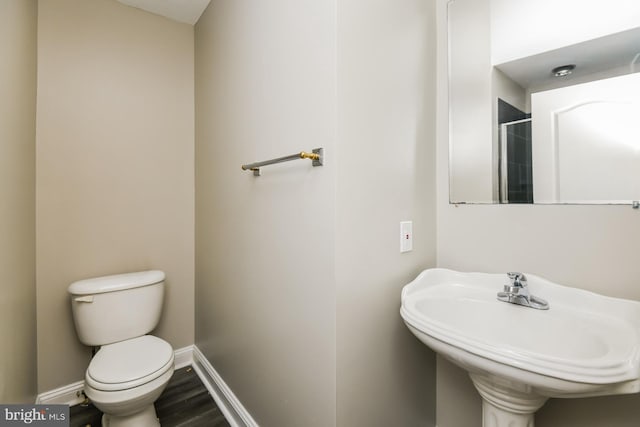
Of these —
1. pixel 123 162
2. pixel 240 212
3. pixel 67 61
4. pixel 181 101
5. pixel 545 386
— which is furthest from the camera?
pixel 181 101

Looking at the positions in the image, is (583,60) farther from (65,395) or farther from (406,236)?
(65,395)

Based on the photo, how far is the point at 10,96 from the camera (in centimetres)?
117

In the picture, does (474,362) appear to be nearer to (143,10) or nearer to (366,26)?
(366,26)

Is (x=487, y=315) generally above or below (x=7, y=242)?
below

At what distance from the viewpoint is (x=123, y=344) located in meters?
1.57

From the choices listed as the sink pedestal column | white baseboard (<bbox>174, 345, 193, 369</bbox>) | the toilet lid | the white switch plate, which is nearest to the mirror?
the white switch plate

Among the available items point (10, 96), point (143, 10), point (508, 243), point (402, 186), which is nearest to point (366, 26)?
point (402, 186)

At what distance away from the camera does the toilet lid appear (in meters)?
1.26

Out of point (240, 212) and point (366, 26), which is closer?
point (366, 26)

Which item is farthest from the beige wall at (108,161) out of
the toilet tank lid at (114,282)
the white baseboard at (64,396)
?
the toilet tank lid at (114,282)

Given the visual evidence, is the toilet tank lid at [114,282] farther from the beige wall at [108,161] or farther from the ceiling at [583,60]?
the ceiling at [583,60]

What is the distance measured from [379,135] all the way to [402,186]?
0.24 meters

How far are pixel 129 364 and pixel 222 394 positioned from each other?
0.56 meters

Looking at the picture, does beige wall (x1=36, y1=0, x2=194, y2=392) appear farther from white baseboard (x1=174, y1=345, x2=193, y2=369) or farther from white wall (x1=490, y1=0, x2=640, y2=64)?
white wall (x1=490, y1=0, x2=640, y2=64)
